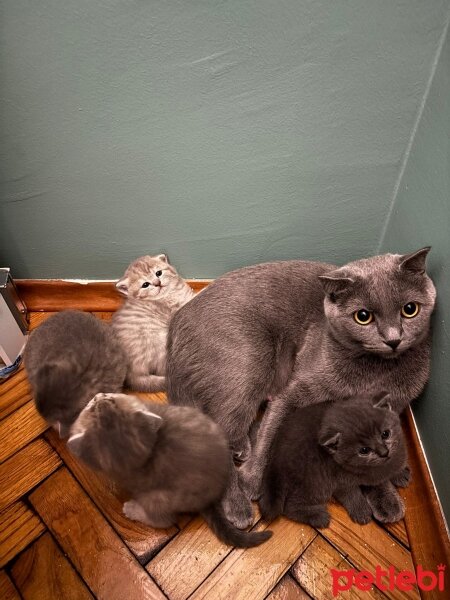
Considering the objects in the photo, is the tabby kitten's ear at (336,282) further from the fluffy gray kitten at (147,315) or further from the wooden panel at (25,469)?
the wooden panel at (25,469)

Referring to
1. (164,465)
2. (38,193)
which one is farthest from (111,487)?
(38,193)

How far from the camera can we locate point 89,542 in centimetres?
110

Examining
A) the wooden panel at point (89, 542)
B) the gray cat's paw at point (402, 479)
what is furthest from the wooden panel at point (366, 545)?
the wooden panel at point (89, 542)

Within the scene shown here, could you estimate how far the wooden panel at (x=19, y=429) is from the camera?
1267 millimetres

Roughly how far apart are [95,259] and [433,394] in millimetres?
1179

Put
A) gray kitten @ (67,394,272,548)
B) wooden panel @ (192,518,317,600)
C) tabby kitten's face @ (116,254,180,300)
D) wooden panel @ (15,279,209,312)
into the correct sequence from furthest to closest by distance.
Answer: wooden panel @ (15,279,209,312)
tabby kitten's face @ (116,254,180,300)
wooden panel @ (192,518,317,600)
gray kitten @ (67,394,272,548)

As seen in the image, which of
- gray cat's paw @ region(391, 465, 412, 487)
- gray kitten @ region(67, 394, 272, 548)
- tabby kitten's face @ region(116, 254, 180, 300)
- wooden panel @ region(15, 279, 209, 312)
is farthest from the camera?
wooden panel @ region(15, 279, 209, 312)

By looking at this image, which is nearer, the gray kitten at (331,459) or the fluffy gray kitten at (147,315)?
the gray kitten at (331,459)

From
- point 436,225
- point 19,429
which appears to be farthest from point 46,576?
point 436,225

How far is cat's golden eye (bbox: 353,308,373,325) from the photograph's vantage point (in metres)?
0.99

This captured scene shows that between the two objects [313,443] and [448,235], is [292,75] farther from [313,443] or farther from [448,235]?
[313,443]

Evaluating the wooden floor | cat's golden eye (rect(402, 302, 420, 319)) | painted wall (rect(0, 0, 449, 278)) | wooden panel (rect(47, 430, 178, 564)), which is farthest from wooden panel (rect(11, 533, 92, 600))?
cat's golden eye (rect(402, 302, 420, 319))

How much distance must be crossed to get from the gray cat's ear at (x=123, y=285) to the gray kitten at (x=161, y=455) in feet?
1.63

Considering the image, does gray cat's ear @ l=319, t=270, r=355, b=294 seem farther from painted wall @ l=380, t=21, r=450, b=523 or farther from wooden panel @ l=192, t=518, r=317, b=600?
wooden panel @ l=192, t=518, r=317, b=600
